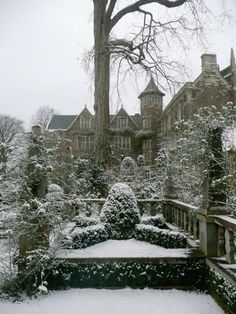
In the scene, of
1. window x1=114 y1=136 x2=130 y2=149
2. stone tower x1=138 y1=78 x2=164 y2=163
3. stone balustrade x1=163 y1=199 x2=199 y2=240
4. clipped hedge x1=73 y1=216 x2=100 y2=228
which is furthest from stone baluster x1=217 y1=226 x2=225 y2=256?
window x1=114 y1=136 x2=130 y2=149

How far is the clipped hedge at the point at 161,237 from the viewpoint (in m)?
6.95

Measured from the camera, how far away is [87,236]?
7523 mm

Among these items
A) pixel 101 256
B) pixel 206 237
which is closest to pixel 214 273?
pixel 206 237

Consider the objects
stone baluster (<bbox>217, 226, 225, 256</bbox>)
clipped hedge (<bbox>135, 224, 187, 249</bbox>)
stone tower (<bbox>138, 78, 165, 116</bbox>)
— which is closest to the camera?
stone baluster (<bbox>217, 226, 225, 256</bbox>)

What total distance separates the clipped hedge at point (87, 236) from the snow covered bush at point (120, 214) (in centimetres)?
36

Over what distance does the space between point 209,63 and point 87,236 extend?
80.0 feet

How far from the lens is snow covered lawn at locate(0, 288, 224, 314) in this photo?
5.26m

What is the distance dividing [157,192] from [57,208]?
395 inches

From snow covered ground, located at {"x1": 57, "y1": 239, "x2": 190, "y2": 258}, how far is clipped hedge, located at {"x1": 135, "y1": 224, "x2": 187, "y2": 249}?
0.14 m

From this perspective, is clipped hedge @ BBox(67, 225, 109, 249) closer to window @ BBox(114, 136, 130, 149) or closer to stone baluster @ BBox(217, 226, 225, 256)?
stone baluster @ BBox(217, 226, 225, 256)

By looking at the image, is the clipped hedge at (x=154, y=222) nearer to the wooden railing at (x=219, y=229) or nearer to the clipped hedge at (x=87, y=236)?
the wooden railing at (x=219, y=229)

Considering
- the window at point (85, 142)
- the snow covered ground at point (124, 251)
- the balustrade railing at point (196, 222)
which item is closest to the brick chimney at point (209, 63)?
the window at point (85, 142)

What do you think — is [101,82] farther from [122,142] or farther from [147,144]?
[122,142]

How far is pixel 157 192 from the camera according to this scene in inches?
620
